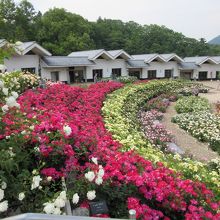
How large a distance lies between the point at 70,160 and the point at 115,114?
6.26 m

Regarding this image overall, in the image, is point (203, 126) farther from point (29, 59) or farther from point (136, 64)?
point (136, 64)

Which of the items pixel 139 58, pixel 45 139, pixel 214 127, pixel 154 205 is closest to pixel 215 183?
pixel 154 205

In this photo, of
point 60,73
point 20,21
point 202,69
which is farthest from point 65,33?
point 202,69

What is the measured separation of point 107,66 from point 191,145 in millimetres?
27664

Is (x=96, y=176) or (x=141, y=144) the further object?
(x=141, y=144)

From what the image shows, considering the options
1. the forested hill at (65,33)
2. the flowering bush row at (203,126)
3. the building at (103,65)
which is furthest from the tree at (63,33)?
the flowering bush row at (203,126)

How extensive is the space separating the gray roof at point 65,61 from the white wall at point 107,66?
129 cm

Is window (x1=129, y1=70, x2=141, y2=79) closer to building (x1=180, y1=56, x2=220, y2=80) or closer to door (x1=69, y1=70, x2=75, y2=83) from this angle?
building (x1=180, y1=56, x2=220, y2=80)

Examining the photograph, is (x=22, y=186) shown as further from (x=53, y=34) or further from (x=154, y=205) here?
(x=53, y=34)

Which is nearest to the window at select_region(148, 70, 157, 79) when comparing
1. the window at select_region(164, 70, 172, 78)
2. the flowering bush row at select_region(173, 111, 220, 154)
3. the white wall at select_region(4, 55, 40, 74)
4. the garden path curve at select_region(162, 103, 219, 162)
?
the window at select_region(164, 70, 172, 78)

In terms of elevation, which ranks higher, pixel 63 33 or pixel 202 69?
pixel 63 33

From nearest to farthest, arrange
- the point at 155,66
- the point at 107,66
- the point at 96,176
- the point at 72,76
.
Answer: the point at 96,176 < the point at 72,76 < the point at 107,66 < the point at 155,66

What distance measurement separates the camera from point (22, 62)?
31078 mm

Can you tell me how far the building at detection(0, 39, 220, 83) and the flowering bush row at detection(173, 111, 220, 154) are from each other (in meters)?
17.0
